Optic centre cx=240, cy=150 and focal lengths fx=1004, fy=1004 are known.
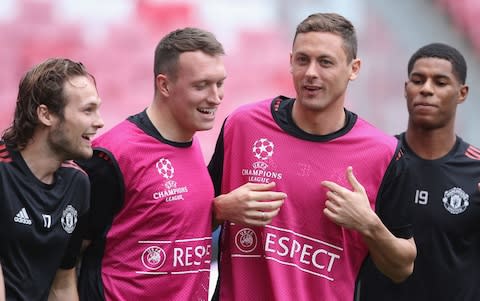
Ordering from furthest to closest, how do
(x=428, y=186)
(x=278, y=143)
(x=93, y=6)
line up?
(x=93, y=6) < (x=428, y=186) < (x=278, y=143)

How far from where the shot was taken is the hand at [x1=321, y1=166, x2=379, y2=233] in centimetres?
382

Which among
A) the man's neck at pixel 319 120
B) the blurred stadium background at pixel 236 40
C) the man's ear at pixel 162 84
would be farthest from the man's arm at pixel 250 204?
the blurred stadium background at pixel 236 40

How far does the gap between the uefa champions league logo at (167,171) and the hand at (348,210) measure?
1.97 feet

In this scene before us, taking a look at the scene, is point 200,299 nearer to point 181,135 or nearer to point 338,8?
point 181,135

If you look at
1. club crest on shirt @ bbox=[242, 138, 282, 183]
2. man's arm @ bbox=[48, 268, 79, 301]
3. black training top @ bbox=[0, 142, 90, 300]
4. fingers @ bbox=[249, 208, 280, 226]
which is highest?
club crest on shirt @ bbox=[242, 138, 282, 183]

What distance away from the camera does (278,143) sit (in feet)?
13.3

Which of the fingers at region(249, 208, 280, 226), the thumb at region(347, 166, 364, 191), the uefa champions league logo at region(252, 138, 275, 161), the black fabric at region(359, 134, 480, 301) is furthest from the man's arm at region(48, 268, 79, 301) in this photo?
the black fabric at region(359, 134, 480, 301)

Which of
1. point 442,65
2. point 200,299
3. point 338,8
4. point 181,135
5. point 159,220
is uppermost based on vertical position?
point 338,8

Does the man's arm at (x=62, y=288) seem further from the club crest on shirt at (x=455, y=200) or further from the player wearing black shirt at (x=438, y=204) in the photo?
the club crest on shirt at (x=455, y=200)

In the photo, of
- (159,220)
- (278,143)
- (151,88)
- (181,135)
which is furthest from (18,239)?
(151,88)

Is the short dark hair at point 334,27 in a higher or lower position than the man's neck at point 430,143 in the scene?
higher

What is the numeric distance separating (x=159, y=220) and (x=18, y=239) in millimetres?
557

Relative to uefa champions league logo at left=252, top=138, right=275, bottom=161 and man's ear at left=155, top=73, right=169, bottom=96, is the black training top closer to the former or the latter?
man's ear at left=155, top=73, right=169, bottom=96

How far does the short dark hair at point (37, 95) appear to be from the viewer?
367cm
